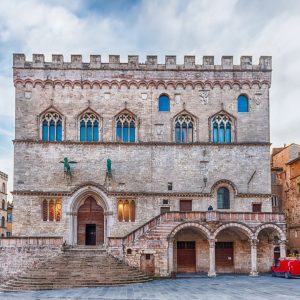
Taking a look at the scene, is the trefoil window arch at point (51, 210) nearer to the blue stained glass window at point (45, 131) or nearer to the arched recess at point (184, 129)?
the blue stained glass window at point (45, 131)

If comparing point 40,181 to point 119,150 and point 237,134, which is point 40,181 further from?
point 237,134

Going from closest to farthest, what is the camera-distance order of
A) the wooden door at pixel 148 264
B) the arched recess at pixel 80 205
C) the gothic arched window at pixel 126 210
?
the wooden door at pixel 148 264 < the arched recess at pixel 80 205 < the gothic arched window at pixel 126 210

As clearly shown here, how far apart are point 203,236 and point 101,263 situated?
27.9ft

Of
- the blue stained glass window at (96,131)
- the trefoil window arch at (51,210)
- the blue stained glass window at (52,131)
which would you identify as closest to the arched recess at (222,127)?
the blue stained glass window at (96,131)

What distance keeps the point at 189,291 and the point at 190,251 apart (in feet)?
36.5

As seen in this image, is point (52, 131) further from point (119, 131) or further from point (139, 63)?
point (139, 63)

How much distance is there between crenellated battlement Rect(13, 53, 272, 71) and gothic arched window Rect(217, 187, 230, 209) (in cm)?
981

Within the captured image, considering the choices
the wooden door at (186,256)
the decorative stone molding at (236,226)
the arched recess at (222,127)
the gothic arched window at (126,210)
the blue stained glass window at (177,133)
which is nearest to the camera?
the decorative stone molding at (236,226)

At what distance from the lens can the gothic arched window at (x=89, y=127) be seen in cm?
3750

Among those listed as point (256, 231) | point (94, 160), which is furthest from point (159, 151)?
point (256, 231)

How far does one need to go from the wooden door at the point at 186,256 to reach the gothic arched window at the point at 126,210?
4.19 m

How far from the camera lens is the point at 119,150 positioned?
37.3 metres

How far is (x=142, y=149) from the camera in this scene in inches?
1471

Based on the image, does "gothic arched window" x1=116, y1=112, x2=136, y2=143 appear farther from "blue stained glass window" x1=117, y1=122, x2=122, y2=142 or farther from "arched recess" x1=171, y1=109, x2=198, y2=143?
"arched recess" x1=171, y1=109, x2=198, y2=143
